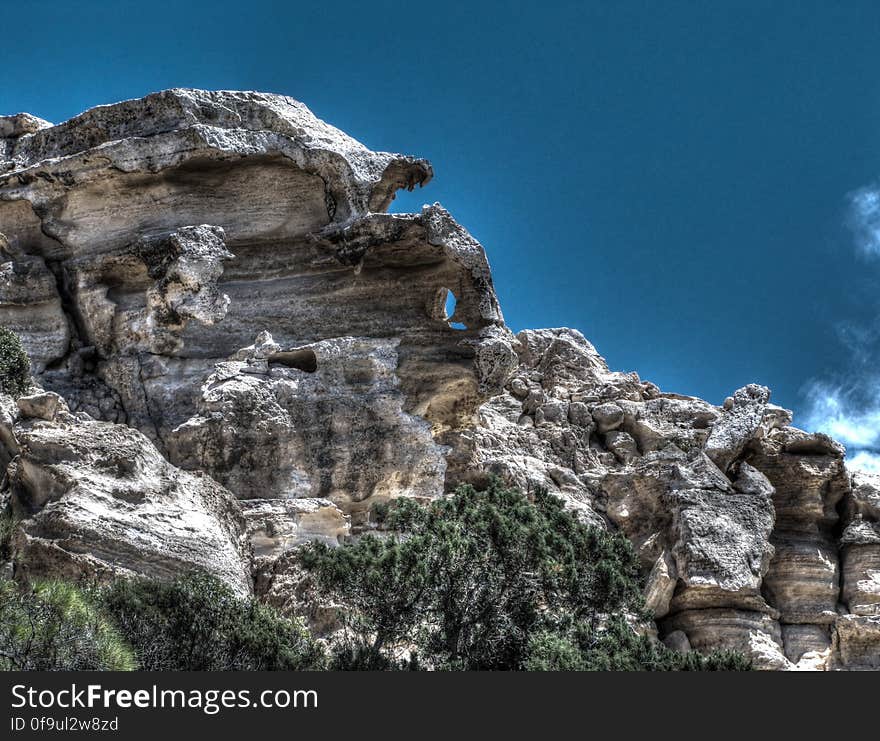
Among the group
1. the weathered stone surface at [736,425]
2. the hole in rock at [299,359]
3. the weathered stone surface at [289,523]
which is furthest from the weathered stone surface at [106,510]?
the weathered stone surface at [736,425]

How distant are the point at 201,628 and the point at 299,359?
1175 centimetres

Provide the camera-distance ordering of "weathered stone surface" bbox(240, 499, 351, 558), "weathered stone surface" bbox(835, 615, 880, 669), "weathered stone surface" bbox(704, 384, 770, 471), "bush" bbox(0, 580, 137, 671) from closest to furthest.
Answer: "bush" bbox(0, 580, 137, 671) < "weathered stone surface" bbox(240, 499, 351, 558) < "weathered stone surface" bbox(835, 615, 880, 669) < "weathered stone surface" bbox(704, 384, 770, 471)

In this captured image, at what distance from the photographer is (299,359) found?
3172 cm

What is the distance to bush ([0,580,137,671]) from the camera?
16.2 meters

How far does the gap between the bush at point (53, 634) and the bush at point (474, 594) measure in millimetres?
5481

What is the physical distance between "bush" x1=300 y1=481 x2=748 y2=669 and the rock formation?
17.4 ft

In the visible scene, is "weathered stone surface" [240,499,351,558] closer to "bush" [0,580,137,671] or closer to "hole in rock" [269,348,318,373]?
"hole in rock" [269,348,318,373]

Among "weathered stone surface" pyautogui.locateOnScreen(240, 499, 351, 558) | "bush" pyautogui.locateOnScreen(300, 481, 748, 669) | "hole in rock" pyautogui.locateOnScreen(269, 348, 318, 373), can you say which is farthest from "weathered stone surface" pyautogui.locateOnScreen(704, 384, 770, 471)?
"weathered stone surface" pyautogui.locateOnScreen(240, 499, 351, 558)

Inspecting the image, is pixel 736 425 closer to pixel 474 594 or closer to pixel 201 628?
pixel 474 594

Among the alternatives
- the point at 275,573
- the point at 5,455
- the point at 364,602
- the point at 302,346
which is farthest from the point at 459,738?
the point at 302,346

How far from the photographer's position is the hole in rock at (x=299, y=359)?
104 feet

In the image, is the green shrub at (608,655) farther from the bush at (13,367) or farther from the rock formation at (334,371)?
the bush at (13,367)

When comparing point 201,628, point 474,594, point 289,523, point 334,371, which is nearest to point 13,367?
point 289,523

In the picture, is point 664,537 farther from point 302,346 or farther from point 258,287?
point 258,287
